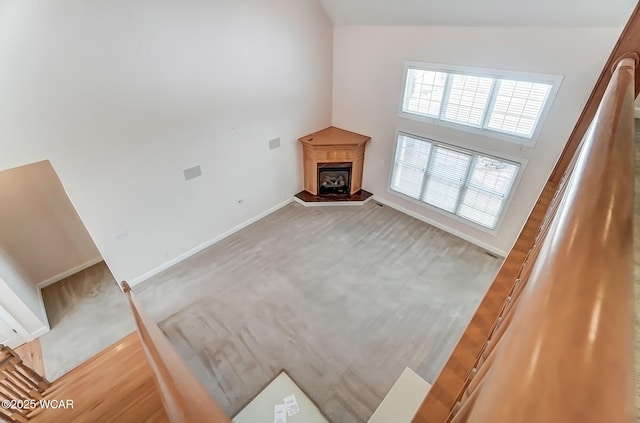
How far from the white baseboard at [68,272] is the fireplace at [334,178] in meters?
4.41

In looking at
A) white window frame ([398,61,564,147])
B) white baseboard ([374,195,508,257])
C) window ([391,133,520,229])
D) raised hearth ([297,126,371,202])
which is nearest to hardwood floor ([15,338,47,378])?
raised hearth ([297,126,371,202])

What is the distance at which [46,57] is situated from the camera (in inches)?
116

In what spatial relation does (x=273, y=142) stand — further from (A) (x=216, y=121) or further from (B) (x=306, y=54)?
(B) (x=306, y=54)

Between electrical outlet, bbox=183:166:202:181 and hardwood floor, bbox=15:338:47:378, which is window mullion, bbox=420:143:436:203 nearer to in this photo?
electrical outlet, bbox=183:166:202:181

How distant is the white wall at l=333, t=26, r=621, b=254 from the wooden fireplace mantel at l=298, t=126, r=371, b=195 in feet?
0.67

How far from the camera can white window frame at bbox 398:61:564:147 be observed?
376cm

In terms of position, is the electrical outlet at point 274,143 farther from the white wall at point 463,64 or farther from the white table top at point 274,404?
the white table top at point 274,404

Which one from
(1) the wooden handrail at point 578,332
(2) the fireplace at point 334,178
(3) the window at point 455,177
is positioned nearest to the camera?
(1) the wooden handrail at point 578,332

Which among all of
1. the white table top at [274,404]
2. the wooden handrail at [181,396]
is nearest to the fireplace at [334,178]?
the white table top at [274,404]

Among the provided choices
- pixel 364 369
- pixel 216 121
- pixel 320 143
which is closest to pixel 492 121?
pixel 320 143

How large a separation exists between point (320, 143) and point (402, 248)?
2.62m

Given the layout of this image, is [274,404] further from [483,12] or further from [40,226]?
[483,12]

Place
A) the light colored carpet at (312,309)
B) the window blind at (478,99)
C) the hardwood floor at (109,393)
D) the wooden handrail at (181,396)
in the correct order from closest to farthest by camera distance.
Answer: the wooden handrail at (181,396), the hardwood floor at (109,393), the light colored carpet at (312,309), the window blind at (478,99)

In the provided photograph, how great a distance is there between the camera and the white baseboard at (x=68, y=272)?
4524 mm
